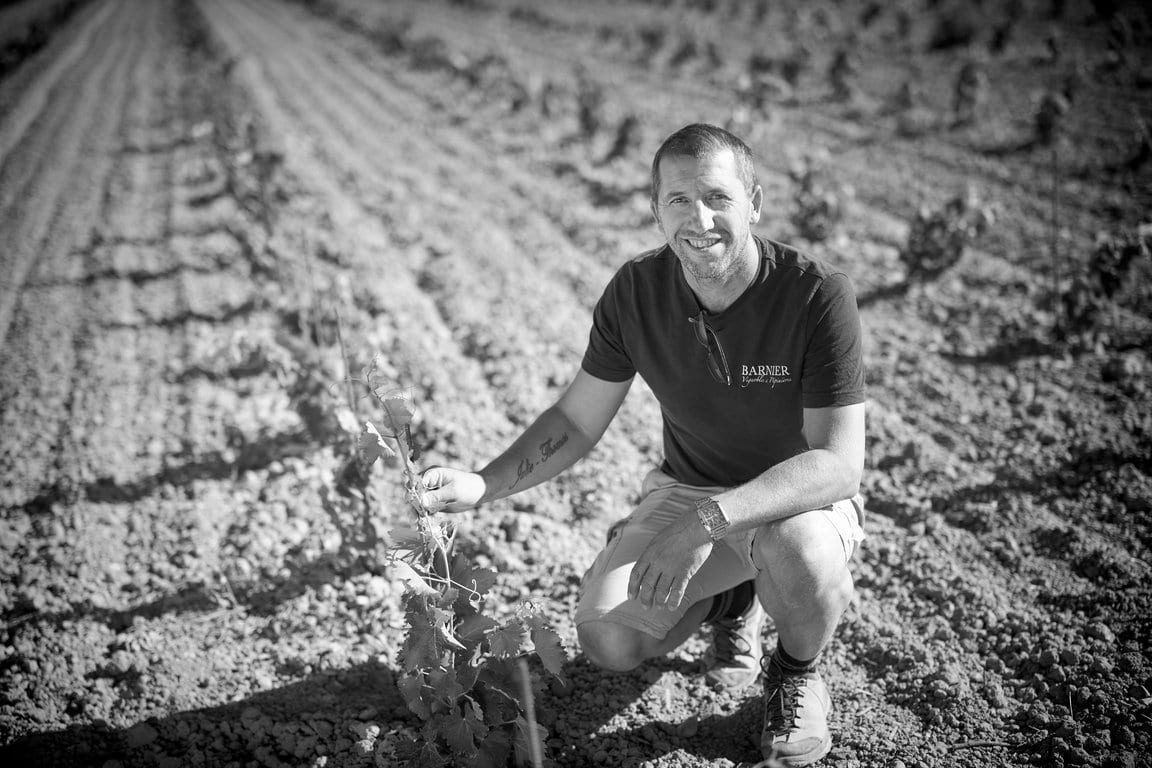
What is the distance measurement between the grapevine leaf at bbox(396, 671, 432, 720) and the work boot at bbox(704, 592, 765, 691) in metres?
0.83

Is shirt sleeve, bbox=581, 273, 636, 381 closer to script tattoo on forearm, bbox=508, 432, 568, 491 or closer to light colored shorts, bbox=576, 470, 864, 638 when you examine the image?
script tattoo on forearm, bbox=508, 432, 568, 491

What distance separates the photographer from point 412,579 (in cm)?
188

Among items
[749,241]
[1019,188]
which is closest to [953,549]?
[749,241]

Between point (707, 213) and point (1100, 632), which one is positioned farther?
point (1100, 632)

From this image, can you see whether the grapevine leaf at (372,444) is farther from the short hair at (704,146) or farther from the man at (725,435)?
the short hair at (704,146)

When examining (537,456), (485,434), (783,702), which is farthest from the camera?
(485,434)

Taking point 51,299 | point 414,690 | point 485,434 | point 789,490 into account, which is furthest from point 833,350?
point 51,299

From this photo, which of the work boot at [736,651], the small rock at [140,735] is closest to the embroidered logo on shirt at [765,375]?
the work boot at [736,651]

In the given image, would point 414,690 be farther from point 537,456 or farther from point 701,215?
point 701,215

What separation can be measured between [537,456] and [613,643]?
505 millimetres

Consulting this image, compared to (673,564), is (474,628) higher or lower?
lower

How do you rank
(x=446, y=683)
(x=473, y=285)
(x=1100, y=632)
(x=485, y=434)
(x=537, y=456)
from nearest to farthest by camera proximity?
(x=446, y=683) → (x=537, y=456) → (x=1100, y=632) → (x=485, y=434) → (x=473, y=285)

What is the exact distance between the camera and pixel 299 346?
3.32m

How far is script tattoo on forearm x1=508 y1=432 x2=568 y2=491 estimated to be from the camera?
214 centimetres
